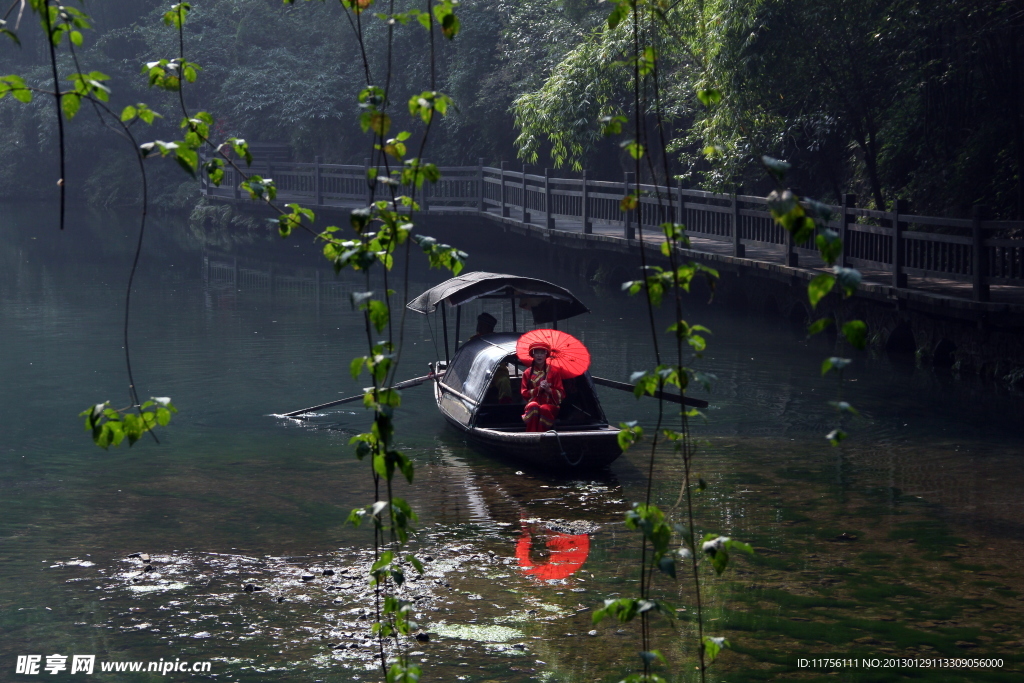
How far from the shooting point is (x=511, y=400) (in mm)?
12867

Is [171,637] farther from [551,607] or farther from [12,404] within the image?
[12,404]

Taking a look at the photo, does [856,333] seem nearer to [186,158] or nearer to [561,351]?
[186,158]

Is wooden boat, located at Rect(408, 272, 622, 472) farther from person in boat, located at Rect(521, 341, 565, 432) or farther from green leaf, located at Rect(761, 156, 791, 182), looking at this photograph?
green leaf, located at Rect(761, 156, 791, 182)

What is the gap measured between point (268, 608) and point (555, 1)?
2460cm

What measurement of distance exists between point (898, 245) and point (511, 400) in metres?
6.47

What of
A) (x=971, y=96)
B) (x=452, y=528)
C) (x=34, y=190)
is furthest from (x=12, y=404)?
(x=34, y=190)

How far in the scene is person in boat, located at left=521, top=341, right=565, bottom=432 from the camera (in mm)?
11727

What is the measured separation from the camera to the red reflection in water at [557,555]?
29.1ft

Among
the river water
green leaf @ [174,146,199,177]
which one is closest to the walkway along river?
the river water

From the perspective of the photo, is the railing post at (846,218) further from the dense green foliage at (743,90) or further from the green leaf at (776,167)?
the green leaf at (776,167)

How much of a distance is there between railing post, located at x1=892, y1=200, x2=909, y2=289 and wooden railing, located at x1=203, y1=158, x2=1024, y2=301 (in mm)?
14

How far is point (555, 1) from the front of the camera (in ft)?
98.5

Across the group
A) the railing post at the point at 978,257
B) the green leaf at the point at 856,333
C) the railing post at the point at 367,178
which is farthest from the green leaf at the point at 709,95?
the railing post at the point at 978,257

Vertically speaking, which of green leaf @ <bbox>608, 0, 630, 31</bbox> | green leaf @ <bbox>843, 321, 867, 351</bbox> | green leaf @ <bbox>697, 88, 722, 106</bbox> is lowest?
green leaf @ <bbox>843, 321, 867, 351</bbox>
